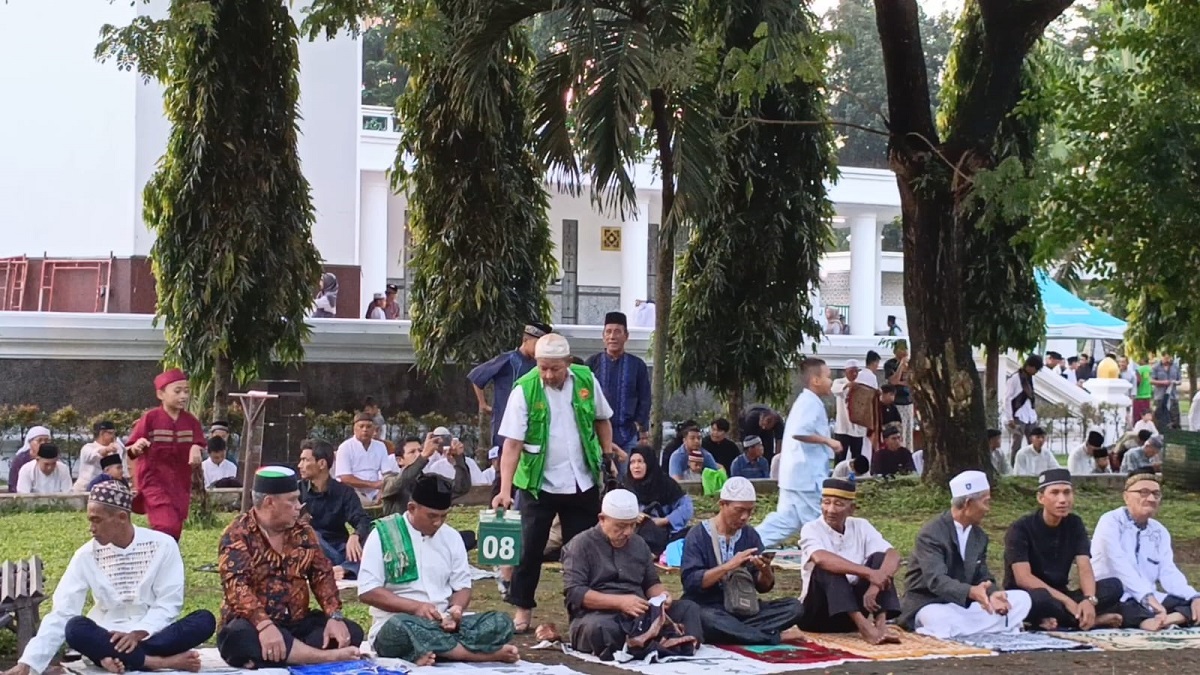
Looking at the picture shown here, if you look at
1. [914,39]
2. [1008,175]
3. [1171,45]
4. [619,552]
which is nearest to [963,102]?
[914,39]

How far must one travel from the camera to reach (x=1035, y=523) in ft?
35.8

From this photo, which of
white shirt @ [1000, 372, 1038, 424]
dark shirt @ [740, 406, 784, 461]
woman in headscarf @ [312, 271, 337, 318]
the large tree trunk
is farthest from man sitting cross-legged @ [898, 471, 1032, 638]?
woman in headscarf @ [312, 271, 337, 318]

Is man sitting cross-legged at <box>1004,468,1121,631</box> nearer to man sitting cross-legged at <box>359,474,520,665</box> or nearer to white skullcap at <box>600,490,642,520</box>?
white skullcap at <box>600,490,642,520</box>

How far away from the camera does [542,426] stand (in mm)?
10070

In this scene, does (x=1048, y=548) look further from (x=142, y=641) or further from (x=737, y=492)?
(x=142, y=641)

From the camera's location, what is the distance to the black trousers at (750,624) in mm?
9711

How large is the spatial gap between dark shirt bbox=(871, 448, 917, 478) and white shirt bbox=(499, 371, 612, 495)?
9.23 metres

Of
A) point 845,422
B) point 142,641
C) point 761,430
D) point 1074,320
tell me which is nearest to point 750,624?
point 142,641

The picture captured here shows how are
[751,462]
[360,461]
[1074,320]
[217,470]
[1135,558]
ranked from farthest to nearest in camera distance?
[1074,320] → [751,462] → [217,470] → [360,461] → [1135,558]

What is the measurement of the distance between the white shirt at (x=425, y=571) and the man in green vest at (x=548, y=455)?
0.80 metres

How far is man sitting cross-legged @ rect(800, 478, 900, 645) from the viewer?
1009cm

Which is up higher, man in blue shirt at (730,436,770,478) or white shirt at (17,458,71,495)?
man in blue shirt at (730,436,770,478)

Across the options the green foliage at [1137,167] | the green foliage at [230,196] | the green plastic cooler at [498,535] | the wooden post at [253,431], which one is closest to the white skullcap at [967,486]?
the green plastic cooler at [498,535]

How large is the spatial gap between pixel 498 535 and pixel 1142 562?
4336 mm
